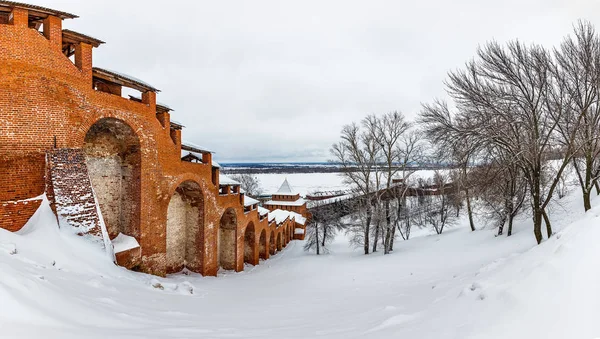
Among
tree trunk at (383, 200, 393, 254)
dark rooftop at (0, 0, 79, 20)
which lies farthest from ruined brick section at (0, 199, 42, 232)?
tree trunk at (383, 200, 393, 254)

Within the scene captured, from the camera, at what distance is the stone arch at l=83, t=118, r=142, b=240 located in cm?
1030

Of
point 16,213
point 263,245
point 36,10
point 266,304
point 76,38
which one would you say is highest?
point 36,10

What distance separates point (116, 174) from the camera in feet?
35.3

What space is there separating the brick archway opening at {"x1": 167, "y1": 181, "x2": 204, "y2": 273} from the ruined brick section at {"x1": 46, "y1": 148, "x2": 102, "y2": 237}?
18.0 ft

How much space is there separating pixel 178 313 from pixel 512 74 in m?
11.5

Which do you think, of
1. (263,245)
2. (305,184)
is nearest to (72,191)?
(263,245)

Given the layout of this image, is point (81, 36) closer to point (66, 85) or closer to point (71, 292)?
point (66, 85)

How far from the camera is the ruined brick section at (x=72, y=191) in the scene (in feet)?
24.1

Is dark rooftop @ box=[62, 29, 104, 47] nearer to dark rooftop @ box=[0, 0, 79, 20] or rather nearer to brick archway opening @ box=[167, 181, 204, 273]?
dark rooftop @ box=[0, 0, 79, 20]

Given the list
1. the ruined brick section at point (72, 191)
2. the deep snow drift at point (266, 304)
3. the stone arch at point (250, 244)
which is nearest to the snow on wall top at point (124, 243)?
the ruined brick section at point (72, 191)

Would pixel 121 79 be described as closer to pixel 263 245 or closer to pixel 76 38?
pixel 76 38

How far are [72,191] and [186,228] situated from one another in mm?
7012

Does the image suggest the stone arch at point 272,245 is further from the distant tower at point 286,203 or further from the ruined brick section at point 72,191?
the ruined brick section at point 72,191

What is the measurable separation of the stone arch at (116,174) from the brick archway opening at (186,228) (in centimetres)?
271
